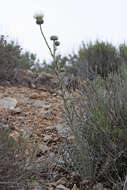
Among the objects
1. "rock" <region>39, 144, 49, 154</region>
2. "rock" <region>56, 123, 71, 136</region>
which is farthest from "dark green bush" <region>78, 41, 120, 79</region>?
"rock" <region>39, 144, 49, 154</region>

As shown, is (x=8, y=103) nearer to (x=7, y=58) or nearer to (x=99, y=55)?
(x=7, y=58)

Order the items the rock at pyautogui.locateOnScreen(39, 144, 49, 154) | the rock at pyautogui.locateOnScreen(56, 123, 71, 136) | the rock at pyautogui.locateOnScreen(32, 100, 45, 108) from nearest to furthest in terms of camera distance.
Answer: the rock at pyautogui.locateOnScreen(56, 123, 71, 136) < the rock at pyautogui.locateOnScreen(39, 144, 49, 154) < the rock at pyautogui.locateOnScreen(32, 100, 45, 108)

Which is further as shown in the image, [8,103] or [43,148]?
[8,103]

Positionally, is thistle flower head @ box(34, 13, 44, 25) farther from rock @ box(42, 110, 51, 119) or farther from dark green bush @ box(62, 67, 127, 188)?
rock @ box(42, 110, 51, 119)

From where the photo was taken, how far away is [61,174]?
2.90m

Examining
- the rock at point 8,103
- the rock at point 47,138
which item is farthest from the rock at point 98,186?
the rock at point 8,103

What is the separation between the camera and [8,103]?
494 cm

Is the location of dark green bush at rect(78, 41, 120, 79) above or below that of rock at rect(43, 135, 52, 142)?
above

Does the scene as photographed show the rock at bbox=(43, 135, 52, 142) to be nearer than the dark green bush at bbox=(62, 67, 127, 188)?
No

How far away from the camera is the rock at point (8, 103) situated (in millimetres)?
4774

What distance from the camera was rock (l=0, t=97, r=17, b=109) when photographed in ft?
15.7

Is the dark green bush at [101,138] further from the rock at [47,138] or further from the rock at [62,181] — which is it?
the rock at [47,138]

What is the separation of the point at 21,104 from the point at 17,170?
270 cm

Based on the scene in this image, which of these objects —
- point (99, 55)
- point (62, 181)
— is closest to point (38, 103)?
point (62, 181)
